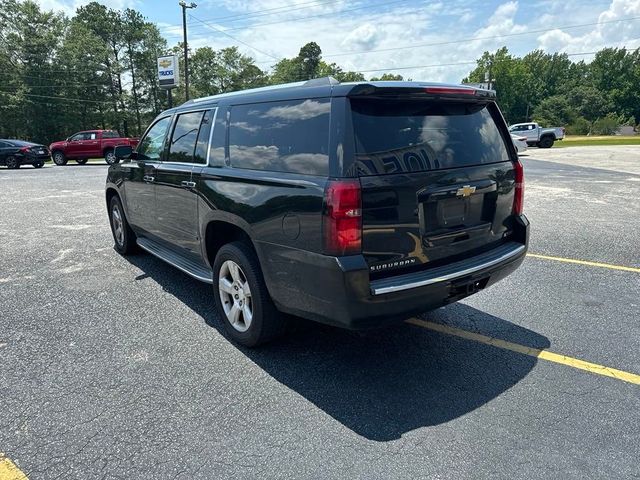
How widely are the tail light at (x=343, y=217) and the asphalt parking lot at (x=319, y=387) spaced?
1017 mm

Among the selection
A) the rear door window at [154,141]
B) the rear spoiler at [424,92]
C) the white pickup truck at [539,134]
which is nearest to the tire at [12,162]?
the rear door window at [154,141]

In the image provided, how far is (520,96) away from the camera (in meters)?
97.5

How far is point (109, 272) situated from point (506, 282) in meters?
4.62

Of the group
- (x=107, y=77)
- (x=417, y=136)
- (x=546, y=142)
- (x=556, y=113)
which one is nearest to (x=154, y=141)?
(x=417, y=136)

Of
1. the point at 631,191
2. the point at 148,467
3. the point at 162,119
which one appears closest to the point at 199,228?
the point at 162,119

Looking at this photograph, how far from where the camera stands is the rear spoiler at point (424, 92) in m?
2.69

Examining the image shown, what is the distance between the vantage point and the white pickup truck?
34.9m

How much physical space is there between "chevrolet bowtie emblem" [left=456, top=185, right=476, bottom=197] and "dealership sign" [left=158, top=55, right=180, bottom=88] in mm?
35444

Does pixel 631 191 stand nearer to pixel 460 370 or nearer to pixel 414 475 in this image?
pixel 460 370

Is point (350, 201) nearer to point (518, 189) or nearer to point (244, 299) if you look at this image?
point (244, 299)

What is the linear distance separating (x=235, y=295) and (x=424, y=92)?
6.80 feet

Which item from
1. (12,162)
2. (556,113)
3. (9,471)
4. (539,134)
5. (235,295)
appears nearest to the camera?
(9,471)

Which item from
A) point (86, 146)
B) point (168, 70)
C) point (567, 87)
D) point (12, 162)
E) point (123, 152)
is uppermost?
point (567, 87)

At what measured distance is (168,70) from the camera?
113 feet
